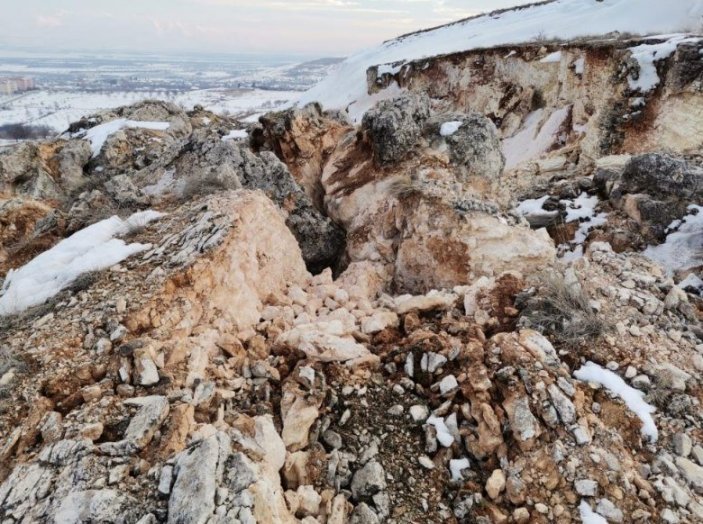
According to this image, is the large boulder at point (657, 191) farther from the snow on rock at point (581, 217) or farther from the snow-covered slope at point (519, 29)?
the snow-covered slope at point (519, 29)

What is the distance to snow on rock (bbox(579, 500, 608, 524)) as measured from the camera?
3.12 meters

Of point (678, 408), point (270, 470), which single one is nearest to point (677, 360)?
point (678, 408)

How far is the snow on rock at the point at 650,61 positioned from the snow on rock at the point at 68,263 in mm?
15343

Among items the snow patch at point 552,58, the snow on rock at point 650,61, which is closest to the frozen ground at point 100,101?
the snow patch at point 552,58

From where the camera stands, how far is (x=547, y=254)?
6.48m

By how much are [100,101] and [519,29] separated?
120 m

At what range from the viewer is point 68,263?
17.7 ft

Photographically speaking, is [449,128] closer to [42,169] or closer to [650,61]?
[650,61]

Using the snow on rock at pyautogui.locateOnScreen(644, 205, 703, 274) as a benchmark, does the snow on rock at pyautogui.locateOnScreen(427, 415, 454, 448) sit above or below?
above

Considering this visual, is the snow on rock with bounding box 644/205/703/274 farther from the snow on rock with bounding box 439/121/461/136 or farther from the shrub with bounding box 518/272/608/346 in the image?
the shrub with bounding box 518/272/608/346

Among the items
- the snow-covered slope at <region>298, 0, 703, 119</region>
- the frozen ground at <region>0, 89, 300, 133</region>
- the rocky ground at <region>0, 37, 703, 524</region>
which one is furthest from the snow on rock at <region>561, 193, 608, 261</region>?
the frozen ground at <region>0, 89, 300, 133</region>

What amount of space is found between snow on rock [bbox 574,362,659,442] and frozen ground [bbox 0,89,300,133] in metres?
90.7

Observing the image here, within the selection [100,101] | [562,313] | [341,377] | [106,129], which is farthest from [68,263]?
[100,101]

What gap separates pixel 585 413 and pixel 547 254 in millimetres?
3160
